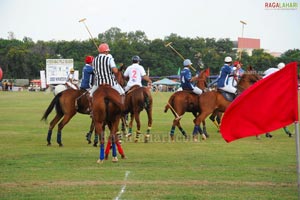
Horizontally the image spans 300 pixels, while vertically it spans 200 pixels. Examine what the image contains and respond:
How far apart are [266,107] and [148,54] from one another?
111 metres

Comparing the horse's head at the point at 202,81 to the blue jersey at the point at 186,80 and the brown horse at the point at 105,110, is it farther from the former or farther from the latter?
the brown horse at the point at 105,110

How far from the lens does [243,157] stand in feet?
51.2

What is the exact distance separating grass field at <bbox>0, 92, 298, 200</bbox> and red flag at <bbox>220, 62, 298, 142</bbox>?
2.09 m

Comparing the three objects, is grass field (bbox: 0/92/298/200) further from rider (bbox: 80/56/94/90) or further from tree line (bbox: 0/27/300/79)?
tree line (bbox: 0/27/300/79)

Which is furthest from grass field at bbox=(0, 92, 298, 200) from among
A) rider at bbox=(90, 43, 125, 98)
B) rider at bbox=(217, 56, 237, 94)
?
rider at bbox=(90, 43, 125, 98)

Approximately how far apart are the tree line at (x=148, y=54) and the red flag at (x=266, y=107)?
10256 centimetres

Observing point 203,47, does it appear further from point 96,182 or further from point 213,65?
point 96,182

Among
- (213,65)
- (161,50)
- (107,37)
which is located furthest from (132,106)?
(107,37)

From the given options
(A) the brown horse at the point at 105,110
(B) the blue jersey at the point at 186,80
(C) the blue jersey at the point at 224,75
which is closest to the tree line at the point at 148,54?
(B) the blue jersey at the point at 186,80

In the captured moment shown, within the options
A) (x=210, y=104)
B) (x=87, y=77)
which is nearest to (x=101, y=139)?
(x=87, y=77)

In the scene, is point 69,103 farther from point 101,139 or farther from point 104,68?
point 101,139

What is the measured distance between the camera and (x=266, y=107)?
325 inches

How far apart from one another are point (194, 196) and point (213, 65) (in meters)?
→ 102

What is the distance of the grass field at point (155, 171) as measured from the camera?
10.7 m
